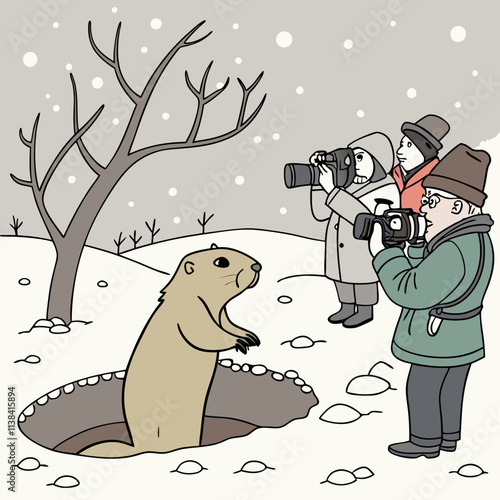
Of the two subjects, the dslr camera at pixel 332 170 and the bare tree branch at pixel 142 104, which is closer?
the dslr camera at pixel 332 170

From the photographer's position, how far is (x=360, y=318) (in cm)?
526

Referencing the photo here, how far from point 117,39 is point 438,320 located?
2449mm

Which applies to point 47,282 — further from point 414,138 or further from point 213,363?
point 414,138

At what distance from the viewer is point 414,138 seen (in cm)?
466

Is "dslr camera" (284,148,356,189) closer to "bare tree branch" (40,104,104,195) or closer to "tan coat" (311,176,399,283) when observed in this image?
"tan coat" (311,176,399,283)

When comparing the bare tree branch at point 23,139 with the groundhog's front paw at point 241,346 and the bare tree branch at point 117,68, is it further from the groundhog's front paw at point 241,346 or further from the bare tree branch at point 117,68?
the groundhog's front paw at point 241,346

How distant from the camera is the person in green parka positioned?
382cm

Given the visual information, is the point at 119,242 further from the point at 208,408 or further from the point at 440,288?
the point at 440,288

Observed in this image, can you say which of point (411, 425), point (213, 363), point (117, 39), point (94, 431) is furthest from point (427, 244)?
point (117, 39)

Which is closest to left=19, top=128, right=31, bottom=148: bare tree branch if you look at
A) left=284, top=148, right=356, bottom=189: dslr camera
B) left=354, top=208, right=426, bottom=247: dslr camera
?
left=284, top=148, right=356, bottom=189: dslr camera

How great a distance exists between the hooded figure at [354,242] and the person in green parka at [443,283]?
1012mm

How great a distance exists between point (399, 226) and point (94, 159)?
2.08 meters

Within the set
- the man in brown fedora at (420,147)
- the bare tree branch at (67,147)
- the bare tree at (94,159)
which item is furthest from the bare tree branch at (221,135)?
the man in brown fedora at (420,147)

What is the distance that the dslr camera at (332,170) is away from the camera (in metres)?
4.71
